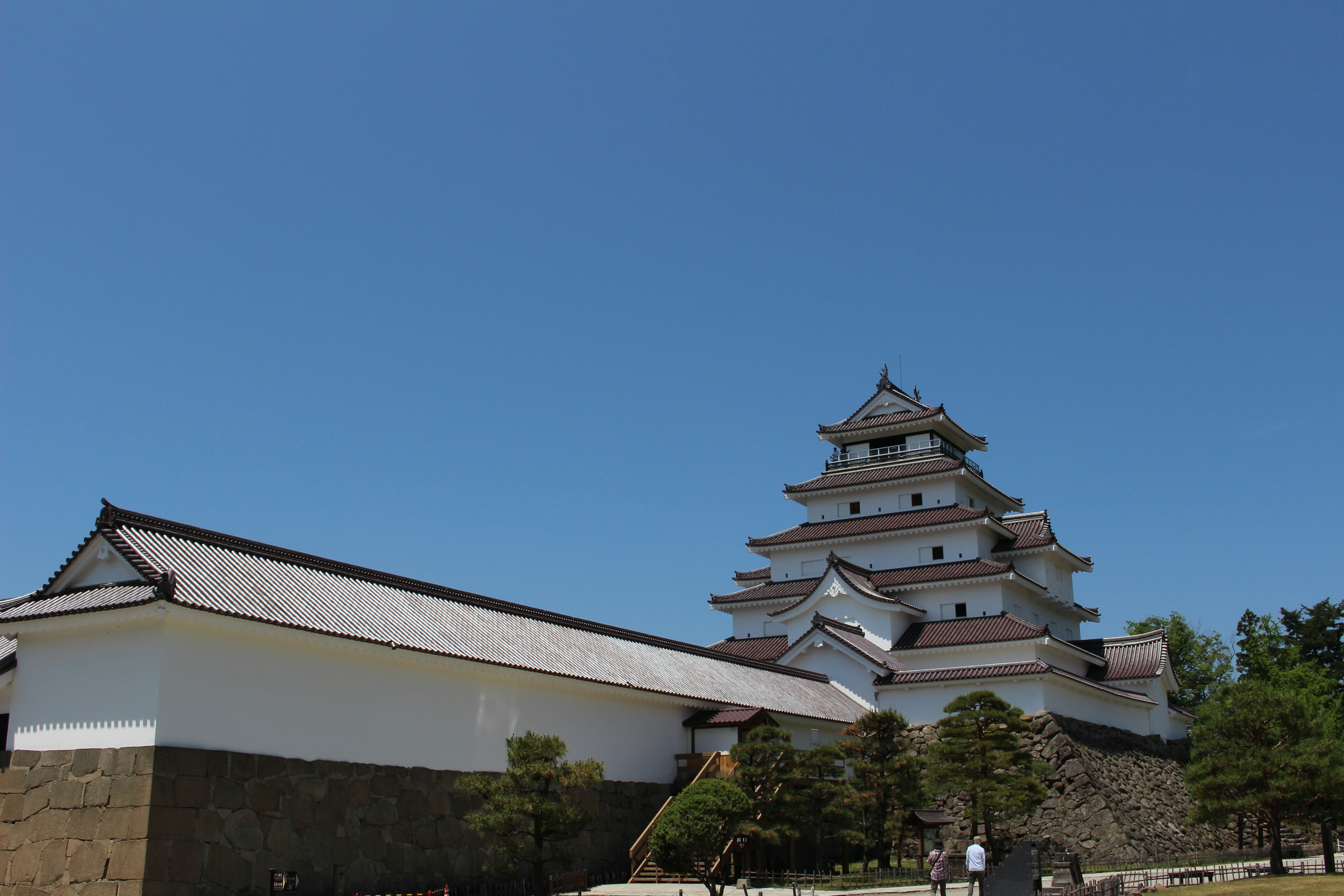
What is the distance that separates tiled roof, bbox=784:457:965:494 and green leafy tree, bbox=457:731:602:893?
29687 mm

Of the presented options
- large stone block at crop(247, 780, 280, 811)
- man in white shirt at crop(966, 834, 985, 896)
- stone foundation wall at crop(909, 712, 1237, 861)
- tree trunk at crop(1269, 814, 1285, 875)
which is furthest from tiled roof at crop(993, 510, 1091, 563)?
large stone block at crop(247, 780, 280, 811)

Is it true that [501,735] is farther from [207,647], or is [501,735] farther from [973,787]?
[973,787]

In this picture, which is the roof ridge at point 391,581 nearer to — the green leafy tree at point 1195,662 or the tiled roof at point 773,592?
the tiled roof at point 773,592

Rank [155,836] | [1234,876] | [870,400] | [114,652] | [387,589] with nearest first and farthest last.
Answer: [155,836] < [114,652] < [387,589] < [1234,876] < [870,400]

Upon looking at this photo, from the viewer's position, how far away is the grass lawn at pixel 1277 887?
23875 mm

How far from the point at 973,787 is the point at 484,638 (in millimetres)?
13774

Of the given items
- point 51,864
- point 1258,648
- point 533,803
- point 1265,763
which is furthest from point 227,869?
point 1258,648

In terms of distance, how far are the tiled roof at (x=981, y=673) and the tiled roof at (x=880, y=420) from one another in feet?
45.6

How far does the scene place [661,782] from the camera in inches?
1208

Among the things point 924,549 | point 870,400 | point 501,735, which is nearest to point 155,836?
point 501,735

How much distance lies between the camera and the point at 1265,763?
99.0ft

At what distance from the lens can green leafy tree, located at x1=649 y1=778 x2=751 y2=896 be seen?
76.4 ft

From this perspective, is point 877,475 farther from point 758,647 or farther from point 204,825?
point 204,825

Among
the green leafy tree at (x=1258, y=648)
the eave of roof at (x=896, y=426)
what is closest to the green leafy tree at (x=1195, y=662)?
the green leafy tree at (x=1258, y=648)
